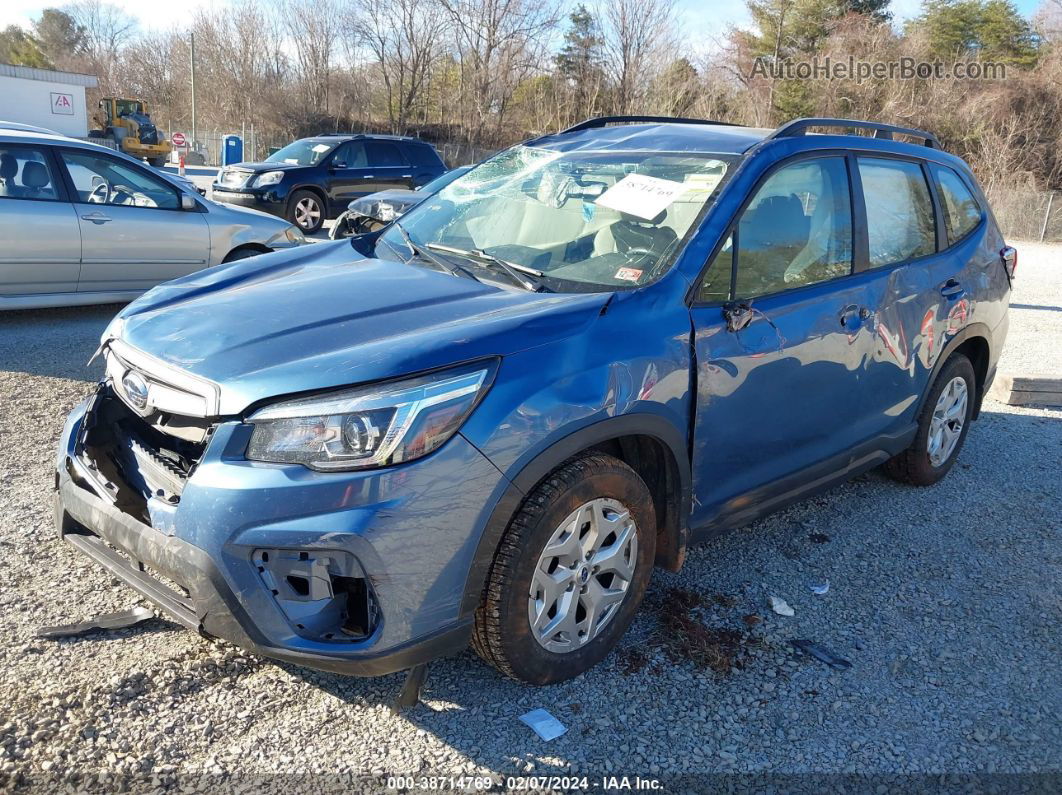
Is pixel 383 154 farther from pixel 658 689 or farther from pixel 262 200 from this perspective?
pixel 658 689

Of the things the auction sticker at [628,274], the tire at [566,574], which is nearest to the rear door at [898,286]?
the auction sticker at [628,274]

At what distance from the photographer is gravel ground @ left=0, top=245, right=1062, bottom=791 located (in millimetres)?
2564

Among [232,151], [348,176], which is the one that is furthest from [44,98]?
[348,176]

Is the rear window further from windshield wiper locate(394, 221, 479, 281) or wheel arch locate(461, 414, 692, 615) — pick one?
wheel arch locate(461, 414, 692, 615)

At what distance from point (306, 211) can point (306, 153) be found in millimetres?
1203

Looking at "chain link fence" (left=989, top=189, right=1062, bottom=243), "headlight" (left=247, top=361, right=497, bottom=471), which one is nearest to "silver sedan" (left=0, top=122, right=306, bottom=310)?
"headlight" (left=247, top=361, right=497, bottom=471)

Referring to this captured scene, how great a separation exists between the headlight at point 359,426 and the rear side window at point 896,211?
2.47 meters

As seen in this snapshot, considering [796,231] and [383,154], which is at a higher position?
[383,154]

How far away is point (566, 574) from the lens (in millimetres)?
2781

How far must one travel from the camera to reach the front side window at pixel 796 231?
131 inches

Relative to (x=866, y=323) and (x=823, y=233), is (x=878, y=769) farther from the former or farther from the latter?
(x=823, y=233)

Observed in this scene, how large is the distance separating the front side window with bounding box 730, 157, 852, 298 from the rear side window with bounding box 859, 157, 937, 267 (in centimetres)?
20

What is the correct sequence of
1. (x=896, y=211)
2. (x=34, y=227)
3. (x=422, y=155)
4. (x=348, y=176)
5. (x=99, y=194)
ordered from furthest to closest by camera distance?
1. (x=422, y=155)
2. (x=348, y=176)
3. (x=99, y=194)
4. (x=34, y=227)
5. (x=896, y=211)

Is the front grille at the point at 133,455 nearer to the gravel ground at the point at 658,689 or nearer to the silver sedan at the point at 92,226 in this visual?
the gravel ground at the point at 658,689
